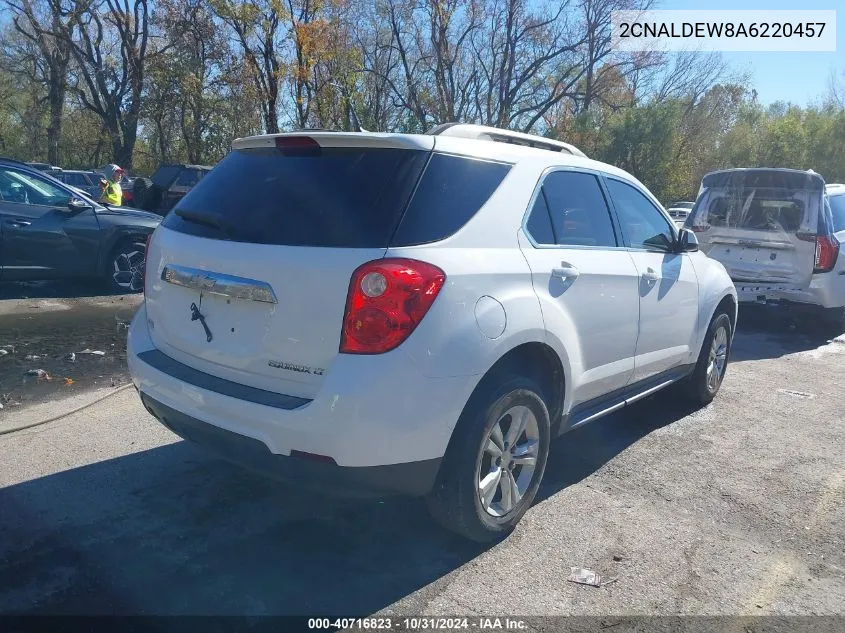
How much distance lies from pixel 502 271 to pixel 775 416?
3.61 meters

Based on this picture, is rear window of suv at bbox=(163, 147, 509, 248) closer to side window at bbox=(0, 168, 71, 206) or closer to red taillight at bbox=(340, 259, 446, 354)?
red taillight at bbox=(340, 259, 446, 354)

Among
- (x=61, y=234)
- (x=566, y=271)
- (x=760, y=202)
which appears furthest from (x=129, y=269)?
(x=760, y=202)

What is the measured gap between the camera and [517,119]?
3462 centimetres

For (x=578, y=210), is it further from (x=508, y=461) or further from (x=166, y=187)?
(x=166, y=187)

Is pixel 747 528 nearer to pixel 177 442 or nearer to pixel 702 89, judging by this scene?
pixel 177 442

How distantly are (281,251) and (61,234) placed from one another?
686cm

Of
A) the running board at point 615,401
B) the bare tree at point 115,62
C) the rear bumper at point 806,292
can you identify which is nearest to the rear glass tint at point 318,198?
the running board at point 615,401

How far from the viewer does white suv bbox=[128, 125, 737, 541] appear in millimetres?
2768

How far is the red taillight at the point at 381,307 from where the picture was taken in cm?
275

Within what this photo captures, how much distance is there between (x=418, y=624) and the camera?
2.75 metres

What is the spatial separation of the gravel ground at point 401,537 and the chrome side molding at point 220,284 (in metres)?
1.16

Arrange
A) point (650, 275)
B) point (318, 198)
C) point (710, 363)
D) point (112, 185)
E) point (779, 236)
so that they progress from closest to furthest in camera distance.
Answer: point (318, 198) → point (650, 275) → point (710, 363) → point (779, 236) → point (112, 185)

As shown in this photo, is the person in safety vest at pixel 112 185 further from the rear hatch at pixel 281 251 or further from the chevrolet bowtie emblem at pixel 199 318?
the chevrolet bowtie emblem at pixel 199 318

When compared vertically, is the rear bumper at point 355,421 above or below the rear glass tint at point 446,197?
below
